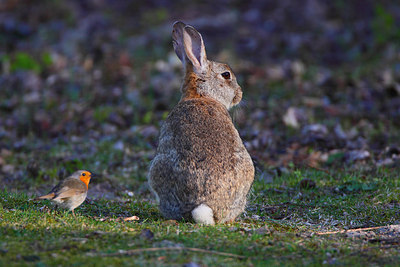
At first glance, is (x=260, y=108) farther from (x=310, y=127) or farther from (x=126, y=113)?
(x=126, y=113)

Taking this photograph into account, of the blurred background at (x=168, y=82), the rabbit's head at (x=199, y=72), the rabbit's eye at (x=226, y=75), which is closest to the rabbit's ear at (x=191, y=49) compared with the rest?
the rabbit's head at (x=199, y=72)

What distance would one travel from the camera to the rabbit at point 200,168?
6.84 metres

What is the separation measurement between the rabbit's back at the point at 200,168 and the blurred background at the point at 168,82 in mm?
2500

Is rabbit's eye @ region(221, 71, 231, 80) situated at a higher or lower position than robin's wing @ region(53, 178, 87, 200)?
higher

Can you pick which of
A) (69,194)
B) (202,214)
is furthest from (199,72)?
(69,194)

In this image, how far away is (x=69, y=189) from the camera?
23.9 feet

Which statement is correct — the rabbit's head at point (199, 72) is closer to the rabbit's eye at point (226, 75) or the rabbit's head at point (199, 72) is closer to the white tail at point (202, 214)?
the rabbit's eye at point (226, 75)

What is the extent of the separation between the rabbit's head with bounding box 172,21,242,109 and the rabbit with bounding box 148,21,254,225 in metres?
0.73

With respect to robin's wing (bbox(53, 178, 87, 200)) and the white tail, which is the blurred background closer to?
robin's wing (bbox(53, 178, 87, 200))

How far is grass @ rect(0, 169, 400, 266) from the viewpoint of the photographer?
5.37 metres

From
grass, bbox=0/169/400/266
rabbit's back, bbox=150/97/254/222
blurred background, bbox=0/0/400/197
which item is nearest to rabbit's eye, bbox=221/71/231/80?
blurred background, bbox=0/0/400/197

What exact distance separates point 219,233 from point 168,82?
11.0 m

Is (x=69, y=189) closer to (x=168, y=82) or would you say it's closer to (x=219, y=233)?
(x=219, y=233)

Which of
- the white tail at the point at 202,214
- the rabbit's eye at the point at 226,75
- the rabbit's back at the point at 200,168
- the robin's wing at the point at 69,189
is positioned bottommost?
the white tail at the point at 202,214
